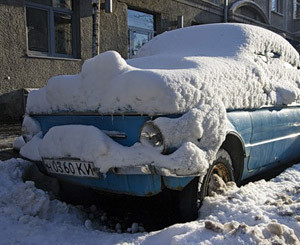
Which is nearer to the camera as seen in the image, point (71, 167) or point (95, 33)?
point (71, 167)

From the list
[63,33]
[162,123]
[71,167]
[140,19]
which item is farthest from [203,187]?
[140,19]

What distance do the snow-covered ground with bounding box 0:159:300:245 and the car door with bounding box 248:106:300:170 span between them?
0.31 meters

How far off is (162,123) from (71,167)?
0.85 metres

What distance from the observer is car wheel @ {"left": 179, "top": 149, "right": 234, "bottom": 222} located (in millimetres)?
2443

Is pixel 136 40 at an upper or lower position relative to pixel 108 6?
lower

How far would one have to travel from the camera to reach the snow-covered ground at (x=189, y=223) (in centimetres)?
205

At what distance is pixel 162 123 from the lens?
7.29 feet

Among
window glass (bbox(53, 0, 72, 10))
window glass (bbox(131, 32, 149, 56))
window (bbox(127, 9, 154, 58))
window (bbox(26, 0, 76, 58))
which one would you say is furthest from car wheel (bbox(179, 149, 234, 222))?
window glass (bbox(131, 32, 149, 56))

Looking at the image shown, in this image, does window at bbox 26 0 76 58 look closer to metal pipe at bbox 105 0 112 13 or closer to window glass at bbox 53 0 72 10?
window glass at bbox 53 0 72 10

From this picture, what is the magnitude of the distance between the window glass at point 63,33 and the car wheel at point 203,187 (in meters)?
7.73

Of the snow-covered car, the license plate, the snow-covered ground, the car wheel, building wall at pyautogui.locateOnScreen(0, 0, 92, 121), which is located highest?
building wall at pyautogui.locateOnScreen(0, 0, 92, 121)

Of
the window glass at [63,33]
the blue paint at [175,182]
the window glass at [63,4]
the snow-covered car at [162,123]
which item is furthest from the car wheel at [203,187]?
the window glass at [63,4]

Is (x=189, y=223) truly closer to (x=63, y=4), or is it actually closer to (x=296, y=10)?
(x=63, y=4)

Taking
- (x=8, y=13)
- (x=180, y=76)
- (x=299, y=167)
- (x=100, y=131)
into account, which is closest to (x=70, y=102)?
(x=100, y=131)
